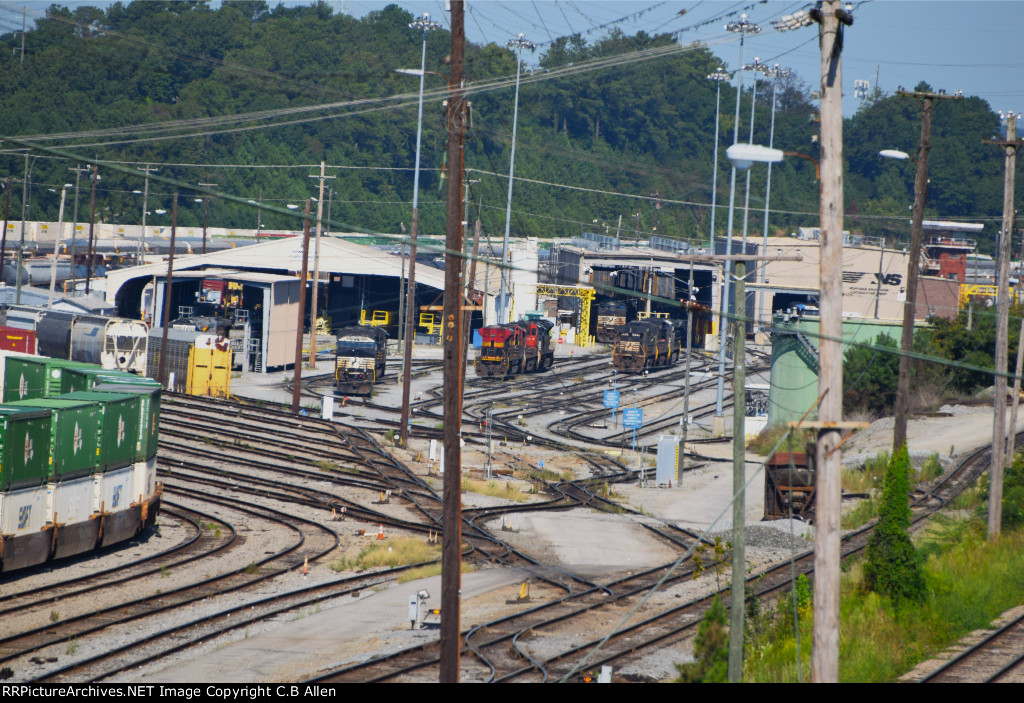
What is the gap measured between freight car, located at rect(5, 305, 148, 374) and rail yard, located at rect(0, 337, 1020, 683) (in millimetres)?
5766

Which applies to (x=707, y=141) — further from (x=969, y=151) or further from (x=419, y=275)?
(x=419, y=275)

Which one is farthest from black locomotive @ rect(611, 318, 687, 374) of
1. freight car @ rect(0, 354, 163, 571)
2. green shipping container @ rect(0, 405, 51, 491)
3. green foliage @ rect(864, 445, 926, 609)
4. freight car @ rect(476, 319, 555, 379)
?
green shipping container @ rect(0, 405, 51, 491)

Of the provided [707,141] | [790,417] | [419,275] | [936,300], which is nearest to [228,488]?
[790,417]

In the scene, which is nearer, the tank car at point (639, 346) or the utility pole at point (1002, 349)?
the utility pole at point (1002, 349)

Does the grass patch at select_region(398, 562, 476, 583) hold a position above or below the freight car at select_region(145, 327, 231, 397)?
below

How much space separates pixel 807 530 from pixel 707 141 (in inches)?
4815

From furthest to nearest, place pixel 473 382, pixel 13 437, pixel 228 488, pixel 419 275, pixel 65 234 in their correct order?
pixel 65 234 < pixel 419 275 < pixel 473 382 < pixel 228 488 < pixel 13 437

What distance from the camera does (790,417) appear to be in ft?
148

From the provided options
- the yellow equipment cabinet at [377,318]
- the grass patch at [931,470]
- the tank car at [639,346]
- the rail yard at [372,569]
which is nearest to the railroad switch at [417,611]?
the rail yard at [372,569]

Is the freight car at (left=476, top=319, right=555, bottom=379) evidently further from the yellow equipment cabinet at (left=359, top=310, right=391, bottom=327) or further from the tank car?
the yellow equipment cabinet at (left=359, top=310, right=391, bottom=327)

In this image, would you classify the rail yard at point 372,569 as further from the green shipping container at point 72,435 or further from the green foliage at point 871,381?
the green foliage at point 871,381

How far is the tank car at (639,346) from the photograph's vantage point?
6091 cm

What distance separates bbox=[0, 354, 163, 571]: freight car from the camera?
20453 millimetres

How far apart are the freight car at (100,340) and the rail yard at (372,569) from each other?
5.77 meters
